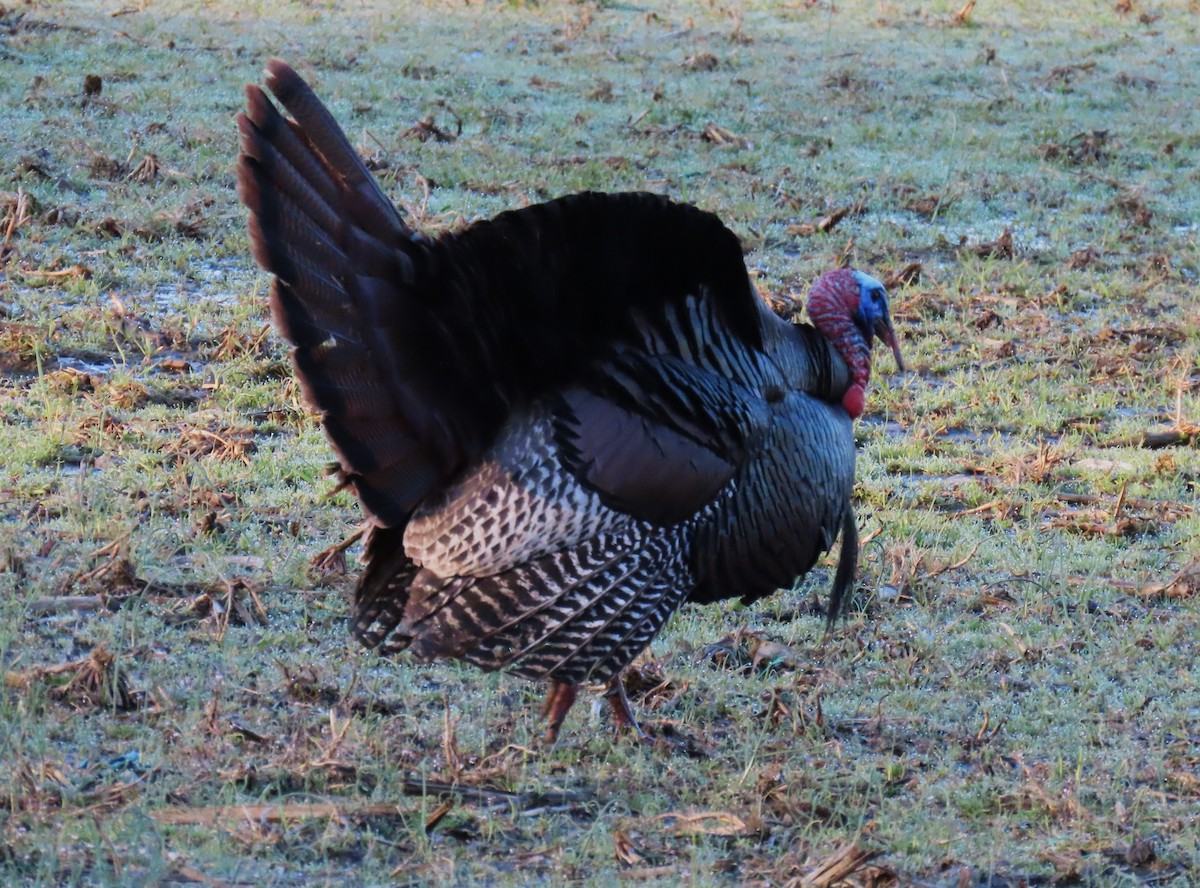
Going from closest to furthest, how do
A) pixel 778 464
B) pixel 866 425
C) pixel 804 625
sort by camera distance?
pixel 778 464 → pixel 804 625 → pixel 866 425

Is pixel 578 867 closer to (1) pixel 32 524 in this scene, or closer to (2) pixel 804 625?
(2) pixel 804 625

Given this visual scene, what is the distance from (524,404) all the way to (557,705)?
2.40 feet

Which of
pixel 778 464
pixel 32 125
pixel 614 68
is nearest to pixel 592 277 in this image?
pixel 778 464

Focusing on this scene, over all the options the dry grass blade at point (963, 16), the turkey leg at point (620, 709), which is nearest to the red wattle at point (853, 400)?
the turkey leg at point (620, 709)

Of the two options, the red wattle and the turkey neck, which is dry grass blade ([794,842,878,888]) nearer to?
the turkey neck

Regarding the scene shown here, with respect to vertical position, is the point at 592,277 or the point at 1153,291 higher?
the point at 592,277

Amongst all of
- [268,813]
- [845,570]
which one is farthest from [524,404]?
[845,570]

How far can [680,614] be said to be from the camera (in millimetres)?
4699

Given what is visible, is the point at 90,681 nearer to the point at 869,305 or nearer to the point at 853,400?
the point at 853,400

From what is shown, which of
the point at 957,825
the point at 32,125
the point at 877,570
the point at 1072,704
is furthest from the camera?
the point at 32,125

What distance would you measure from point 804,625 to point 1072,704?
0.77 meters

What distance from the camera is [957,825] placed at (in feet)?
11.7

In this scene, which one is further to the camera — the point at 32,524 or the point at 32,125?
the point at 32,125

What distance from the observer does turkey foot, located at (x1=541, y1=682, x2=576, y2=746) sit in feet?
12.7
